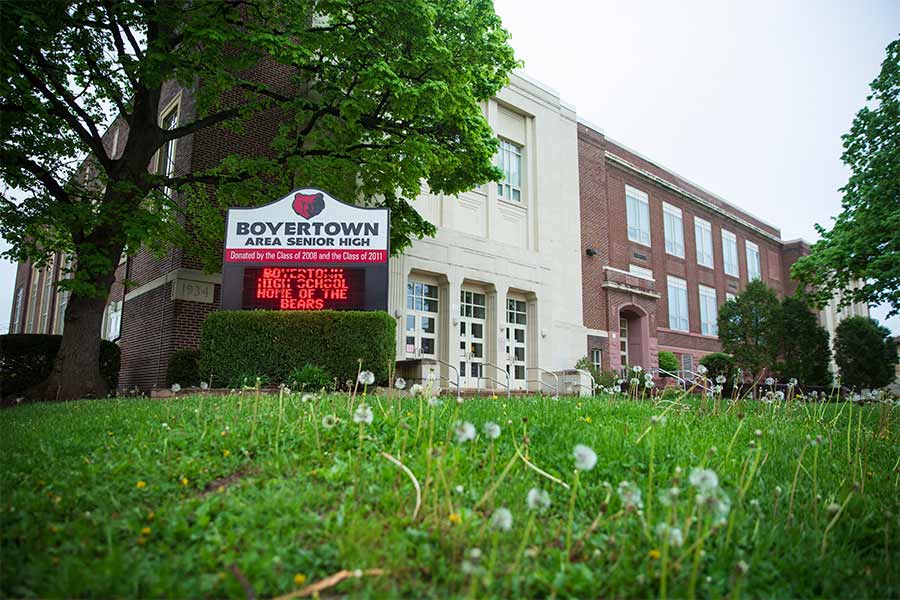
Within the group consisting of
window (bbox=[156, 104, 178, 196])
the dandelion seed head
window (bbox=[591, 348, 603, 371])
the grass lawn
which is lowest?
the grass lawn

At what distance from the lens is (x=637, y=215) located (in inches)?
1081

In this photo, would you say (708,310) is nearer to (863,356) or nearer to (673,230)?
(673,230)

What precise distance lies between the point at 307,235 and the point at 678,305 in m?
23.6

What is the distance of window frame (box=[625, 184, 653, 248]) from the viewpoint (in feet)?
87.8

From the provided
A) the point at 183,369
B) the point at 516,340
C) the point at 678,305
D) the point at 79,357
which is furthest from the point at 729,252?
the point at 79,357

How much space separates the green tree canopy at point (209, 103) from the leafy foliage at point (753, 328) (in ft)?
46.2

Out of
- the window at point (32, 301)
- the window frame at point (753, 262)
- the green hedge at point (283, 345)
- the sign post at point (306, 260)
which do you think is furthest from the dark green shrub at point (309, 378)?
the window frame at point (753, 262)

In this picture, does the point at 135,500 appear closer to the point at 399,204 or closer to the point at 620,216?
the point at 399,204

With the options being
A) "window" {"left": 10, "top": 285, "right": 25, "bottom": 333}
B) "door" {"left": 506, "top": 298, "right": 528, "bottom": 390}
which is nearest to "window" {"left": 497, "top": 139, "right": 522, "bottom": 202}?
"door" {"left": 506, "top": 298, "right": 528, "bottom": 390}

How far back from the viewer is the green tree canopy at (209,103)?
991cm

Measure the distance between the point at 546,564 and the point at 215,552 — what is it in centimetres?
150

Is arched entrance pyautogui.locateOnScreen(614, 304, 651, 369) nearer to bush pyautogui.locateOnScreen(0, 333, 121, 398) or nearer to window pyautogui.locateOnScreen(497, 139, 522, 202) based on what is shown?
window pyautogui.locateOnScreen(497, 139, 522, 202)

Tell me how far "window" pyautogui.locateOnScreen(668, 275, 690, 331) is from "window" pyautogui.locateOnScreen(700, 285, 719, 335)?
1711 millimetres

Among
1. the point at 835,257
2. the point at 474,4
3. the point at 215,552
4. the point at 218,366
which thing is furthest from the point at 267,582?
the point at 835,257
